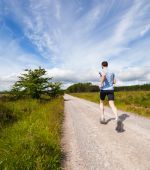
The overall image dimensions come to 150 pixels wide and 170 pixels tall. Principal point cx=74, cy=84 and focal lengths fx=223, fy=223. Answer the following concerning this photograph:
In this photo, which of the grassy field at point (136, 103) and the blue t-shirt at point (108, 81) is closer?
the blue t-shirt at point (108, 81)

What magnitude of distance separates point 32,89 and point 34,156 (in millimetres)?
17665

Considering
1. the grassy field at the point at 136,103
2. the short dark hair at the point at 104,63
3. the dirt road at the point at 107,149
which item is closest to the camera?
the dirt road at the point at 107,149

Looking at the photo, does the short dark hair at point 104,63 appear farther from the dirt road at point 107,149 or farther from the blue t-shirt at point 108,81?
the dirt road at point 107,149

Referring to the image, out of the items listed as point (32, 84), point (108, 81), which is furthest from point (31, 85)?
point (108, 81)

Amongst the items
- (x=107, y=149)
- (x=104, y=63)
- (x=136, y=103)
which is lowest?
(x=107, y=149)

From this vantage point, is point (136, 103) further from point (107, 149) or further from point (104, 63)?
point (107, 149)

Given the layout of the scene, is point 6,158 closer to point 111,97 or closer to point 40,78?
point 111,97

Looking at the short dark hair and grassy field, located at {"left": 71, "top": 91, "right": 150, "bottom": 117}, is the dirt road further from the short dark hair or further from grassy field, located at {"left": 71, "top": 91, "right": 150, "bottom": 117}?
grassy field, located at {"left": 71, "top": 91, "right": 150, "bottom": 117}

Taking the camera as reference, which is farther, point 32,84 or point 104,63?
point 32,84

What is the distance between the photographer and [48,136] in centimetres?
564

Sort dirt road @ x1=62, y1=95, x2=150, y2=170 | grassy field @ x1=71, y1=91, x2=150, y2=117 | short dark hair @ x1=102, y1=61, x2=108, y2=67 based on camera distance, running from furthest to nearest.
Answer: grassy field @ x1=71, y1=91, x2=150, y2=117, short dark hair @ x1=102, y1=61, x2=108, y2=67, dirt road @ x1=62, y1=95, x2=150, y2=170

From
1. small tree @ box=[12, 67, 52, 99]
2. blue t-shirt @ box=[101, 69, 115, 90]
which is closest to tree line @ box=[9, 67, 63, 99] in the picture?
small tree @ box=[12, 67, 52, 99]

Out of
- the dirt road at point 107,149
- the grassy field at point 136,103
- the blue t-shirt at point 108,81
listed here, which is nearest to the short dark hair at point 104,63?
the blue t-shirt at point 108,81

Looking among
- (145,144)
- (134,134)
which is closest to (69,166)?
(145,144)
